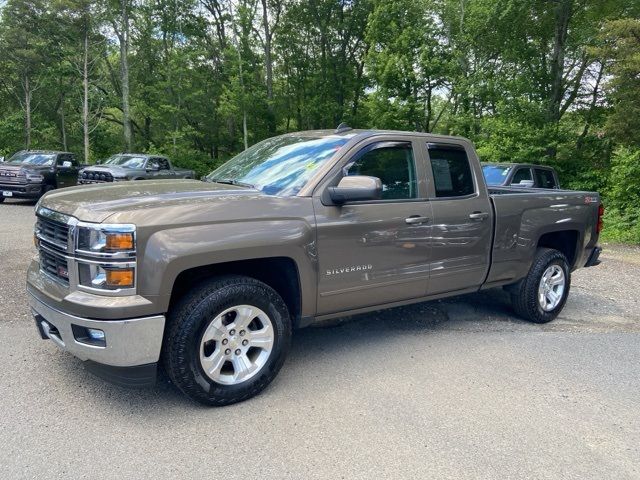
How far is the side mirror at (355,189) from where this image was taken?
139 inches

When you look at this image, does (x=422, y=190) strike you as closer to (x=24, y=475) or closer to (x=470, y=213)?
(x=470, y=213)

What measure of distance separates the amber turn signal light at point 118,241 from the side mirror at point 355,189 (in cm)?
150

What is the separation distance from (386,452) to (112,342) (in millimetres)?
1768

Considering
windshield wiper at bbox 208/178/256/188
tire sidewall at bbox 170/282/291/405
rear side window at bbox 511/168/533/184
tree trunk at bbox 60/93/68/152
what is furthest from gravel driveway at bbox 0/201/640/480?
tree trunk at bbox 60/93/68/152

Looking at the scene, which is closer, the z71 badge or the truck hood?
the truck hood

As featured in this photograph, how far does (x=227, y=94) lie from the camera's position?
2673cm

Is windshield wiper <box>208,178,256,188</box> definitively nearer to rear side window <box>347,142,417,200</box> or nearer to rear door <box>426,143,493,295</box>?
rear side window <box>347,142,417,200</box>

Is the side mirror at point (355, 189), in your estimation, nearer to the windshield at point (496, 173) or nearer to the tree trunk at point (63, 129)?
the windshield at point (496, 173)

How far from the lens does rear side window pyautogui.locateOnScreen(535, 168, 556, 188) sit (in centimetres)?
1159

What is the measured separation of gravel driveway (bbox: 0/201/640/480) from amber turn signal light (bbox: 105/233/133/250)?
3.78 feet

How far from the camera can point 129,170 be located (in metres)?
15.0

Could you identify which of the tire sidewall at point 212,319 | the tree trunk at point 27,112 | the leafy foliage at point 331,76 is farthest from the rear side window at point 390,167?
the tree trunk at point 27,112

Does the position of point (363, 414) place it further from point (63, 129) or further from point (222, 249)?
point (63, 129)

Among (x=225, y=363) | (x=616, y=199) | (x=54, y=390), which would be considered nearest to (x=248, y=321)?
(x=225, y=363)
